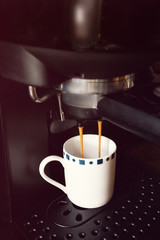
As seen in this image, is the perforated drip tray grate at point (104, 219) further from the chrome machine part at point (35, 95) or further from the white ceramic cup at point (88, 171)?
the chrome machine part at point (35, 95)

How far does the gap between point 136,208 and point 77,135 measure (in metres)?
0.16

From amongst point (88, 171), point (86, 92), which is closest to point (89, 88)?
point (86, 92)

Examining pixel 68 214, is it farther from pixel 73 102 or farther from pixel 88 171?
pixel 73 102

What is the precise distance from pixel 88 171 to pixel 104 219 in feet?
0.27

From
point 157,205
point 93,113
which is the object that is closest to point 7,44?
point 93,113

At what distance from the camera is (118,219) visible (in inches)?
18.3

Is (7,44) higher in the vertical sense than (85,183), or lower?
higher

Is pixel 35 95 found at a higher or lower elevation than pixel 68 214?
higher

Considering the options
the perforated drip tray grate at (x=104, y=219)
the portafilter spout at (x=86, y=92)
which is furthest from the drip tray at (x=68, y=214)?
the portafilter spout at (x=86, y=92)

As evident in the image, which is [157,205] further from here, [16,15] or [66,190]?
[16,15]

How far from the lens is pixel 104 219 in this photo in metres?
0.47

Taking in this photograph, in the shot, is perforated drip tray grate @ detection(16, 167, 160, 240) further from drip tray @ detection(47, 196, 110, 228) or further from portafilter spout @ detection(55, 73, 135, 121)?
portafilter spout @ detection(55, 73, 135, 121)

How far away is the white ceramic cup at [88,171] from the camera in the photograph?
17.7 inches

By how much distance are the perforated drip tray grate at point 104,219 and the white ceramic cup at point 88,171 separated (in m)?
0.02
